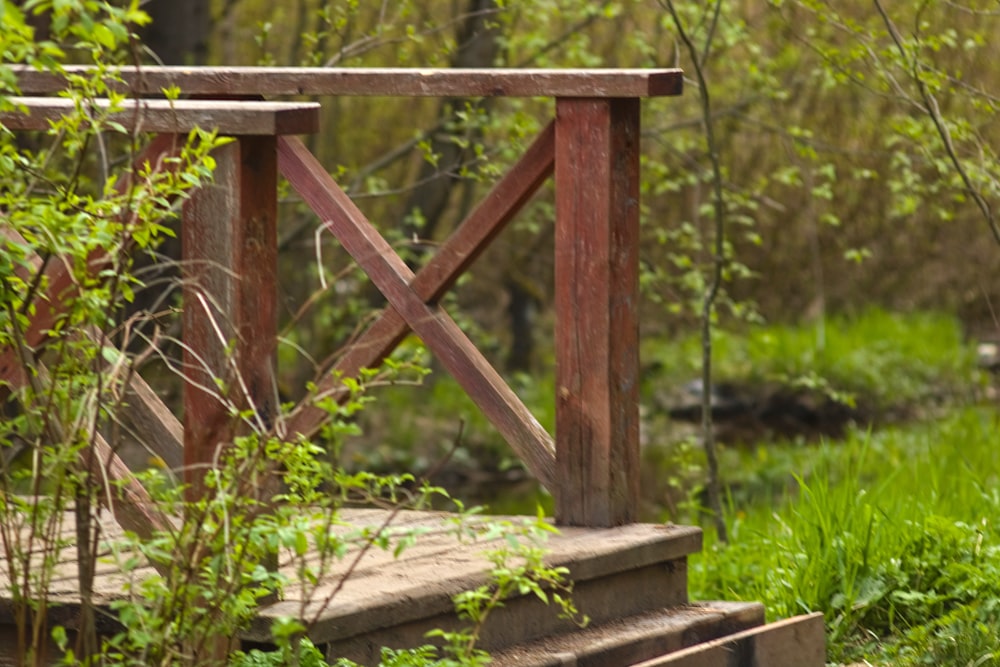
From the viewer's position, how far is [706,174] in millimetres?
7328

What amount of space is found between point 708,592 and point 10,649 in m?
2.54

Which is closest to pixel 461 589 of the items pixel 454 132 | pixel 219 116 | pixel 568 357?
pixel 568 357

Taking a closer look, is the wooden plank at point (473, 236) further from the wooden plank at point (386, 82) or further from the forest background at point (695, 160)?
the forest background at point (695, 160)

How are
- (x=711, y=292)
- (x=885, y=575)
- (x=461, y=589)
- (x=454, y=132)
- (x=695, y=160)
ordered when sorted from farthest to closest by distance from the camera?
(x=695, y=160) → (x=454, y=132) → (x=711, y=292) → (x=885, y=575) → (x=461, y=589)

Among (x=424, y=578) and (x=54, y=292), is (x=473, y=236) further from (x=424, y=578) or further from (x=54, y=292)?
(x=54, y=292)

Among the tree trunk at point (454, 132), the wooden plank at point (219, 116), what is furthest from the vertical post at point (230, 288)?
the tree trunk at point (454, 132)

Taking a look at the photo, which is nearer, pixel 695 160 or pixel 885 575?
pixel 885 575

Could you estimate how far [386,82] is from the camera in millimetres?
4012

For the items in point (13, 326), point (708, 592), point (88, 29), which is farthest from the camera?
point (708, 592)

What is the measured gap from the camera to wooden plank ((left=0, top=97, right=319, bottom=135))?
3221 millimetres

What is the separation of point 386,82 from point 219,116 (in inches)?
31.4

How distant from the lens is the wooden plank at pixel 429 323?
3.97 metres

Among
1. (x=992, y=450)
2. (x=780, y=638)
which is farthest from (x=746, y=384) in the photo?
(x=780, y=638)

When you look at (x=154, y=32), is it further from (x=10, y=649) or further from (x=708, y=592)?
(x=10, y=649)
